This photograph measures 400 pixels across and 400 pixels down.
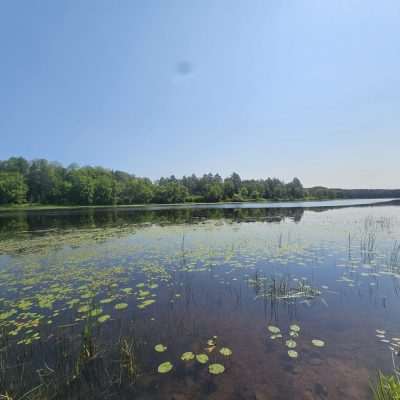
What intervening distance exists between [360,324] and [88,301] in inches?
241

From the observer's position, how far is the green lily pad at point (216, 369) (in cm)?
314

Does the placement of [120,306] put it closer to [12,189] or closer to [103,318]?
[103,318]

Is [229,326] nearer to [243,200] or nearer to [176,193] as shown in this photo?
[176,193]

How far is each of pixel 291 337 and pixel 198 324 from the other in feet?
5.82

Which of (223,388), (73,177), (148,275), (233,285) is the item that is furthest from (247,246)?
(73,177)

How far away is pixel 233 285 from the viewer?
A: 20.9 feet

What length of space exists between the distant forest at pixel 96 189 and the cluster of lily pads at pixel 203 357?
7629 cm

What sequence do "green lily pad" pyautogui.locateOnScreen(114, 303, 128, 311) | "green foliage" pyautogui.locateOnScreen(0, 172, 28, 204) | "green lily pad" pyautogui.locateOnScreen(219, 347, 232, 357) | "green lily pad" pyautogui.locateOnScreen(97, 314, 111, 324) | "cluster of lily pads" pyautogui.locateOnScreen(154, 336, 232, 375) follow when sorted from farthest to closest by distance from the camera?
"green foliage" pyautogui.locateOnScreen(0, 172, 28, 204)
"green lily pad" pyautogui.locateOnScreen(114, 303, 128, 311)
"green lily pad" pyautogui.locateOnScreen(97, 314, 111, 324)
"green lily pad" pyautogui.locateOnScreen(219, 347, 232, 357)
"cluster of lily pads" pyautogui.locateOnScreen(154, 336, 232, 375)

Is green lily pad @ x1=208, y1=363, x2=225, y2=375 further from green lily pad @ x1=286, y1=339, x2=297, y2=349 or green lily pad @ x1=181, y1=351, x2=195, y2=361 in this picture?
green lily pad @ x1=286, y1=339, x2=297, y2=349

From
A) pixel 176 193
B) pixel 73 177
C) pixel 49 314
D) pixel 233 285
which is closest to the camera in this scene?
pixel 49 314

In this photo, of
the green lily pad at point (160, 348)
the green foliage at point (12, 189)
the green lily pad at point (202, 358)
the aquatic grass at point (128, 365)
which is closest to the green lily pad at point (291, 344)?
the green lily pad at point (202, 358)

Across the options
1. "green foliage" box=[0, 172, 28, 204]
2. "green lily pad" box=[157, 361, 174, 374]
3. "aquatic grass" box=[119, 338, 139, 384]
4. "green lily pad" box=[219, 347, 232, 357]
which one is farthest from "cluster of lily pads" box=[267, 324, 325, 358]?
"green foliage" box=[0, 172, 28, 204]

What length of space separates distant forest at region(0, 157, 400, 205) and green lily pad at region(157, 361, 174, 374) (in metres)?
76.5

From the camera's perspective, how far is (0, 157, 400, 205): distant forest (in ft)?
232
